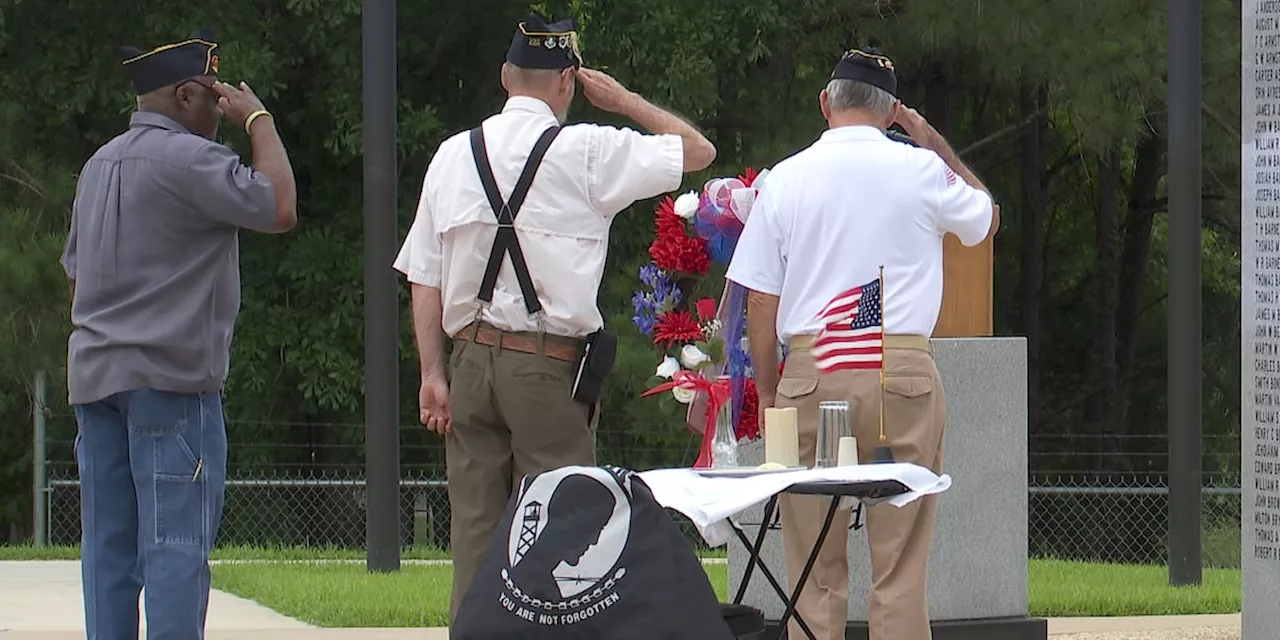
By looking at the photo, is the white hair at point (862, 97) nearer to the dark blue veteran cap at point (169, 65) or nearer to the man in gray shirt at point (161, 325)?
the man in gray shirt at point (161, 325)

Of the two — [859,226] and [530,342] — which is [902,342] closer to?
[859,226]

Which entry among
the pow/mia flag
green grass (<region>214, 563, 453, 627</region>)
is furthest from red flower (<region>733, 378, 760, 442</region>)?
green grass (<region>214, 563, 453, 627</region>)

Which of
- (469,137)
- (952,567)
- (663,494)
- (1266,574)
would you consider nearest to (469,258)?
(469,137)

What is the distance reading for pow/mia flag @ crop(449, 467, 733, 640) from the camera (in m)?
4.35

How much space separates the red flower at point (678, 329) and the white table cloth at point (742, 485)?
4.40 feet

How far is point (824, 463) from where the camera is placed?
507cm

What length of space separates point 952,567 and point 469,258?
7.97 feet

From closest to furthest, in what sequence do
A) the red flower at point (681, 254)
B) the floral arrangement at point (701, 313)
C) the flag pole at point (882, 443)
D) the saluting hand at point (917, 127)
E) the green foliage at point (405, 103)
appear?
the flag pole at point (882, 443) → the saluting hand at point (917, 127) → the floral arrangement at point (701, 313) → the red flower at point (681, 254) → the green foliage at point (405, 103)

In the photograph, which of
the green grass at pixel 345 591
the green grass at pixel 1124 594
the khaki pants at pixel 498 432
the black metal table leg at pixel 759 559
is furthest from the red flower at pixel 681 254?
the green grass at pixel 1124 594

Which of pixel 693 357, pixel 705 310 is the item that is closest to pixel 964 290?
pixel 705 310

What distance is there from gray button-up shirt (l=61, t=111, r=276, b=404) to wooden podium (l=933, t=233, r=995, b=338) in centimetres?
266

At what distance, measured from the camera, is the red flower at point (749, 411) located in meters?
6.07

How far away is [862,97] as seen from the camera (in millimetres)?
5328

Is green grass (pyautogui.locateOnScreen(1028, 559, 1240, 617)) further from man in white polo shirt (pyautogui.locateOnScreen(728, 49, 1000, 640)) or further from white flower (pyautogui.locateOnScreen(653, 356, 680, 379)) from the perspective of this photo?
man in white polo shirt (pyautogui.locateOnScreen(728, 49, 1000, 640))
